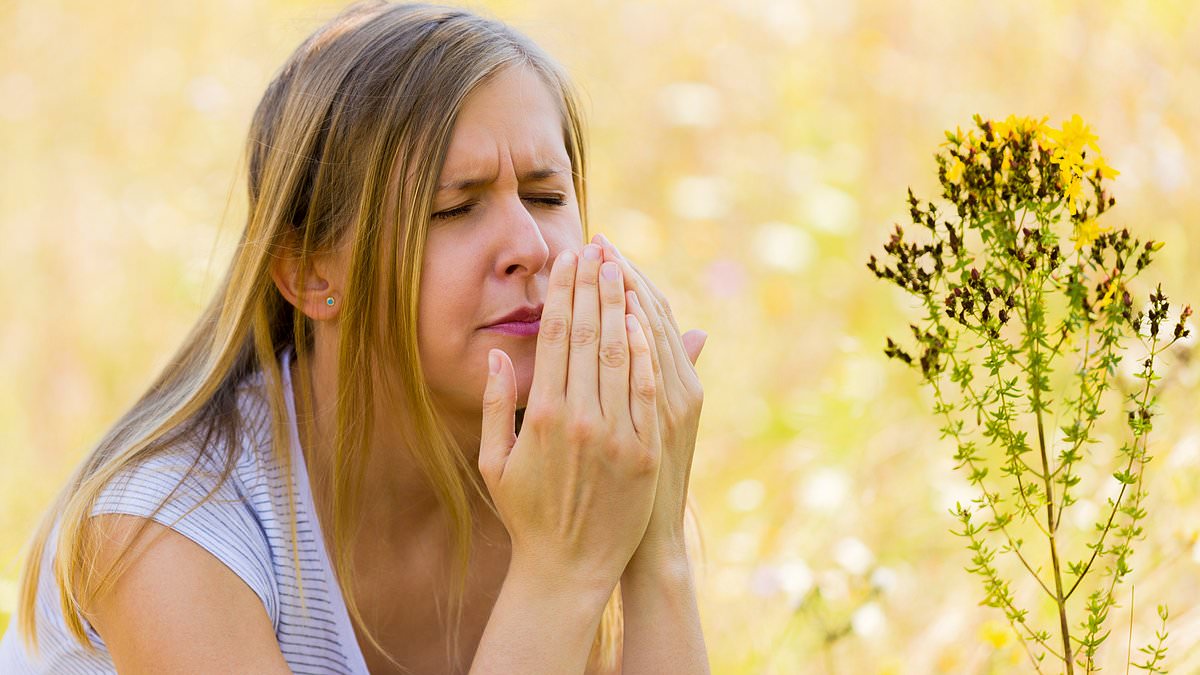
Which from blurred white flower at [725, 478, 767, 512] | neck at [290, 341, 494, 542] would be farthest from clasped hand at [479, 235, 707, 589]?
blurred white flower at [725, 478, 767, 512]

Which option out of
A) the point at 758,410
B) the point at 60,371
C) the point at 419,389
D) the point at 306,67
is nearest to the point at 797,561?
the point at 758,410

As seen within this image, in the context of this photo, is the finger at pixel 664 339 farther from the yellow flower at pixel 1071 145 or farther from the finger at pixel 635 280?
the yellow flower at pixel 1071 145

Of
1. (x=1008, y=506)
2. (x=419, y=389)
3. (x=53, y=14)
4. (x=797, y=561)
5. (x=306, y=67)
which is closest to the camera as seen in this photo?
(x=419, y=389)

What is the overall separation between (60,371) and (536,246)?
2.52 m

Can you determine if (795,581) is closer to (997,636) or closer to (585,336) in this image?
(997,636)

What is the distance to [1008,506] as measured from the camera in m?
2.83

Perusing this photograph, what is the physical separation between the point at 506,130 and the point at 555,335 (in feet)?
1.19

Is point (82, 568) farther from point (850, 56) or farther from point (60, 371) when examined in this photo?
point (850, 56)

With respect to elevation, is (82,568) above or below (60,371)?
below

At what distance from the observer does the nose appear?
5.92 feet

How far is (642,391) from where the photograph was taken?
176 centimetres

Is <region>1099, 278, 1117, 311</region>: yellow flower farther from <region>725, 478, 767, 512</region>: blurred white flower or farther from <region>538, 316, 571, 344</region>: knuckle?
<region>725, 478, 767, 512</region>: blurred white flower

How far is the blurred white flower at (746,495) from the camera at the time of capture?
311 cm

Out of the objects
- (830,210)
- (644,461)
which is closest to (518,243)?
(644,461)
